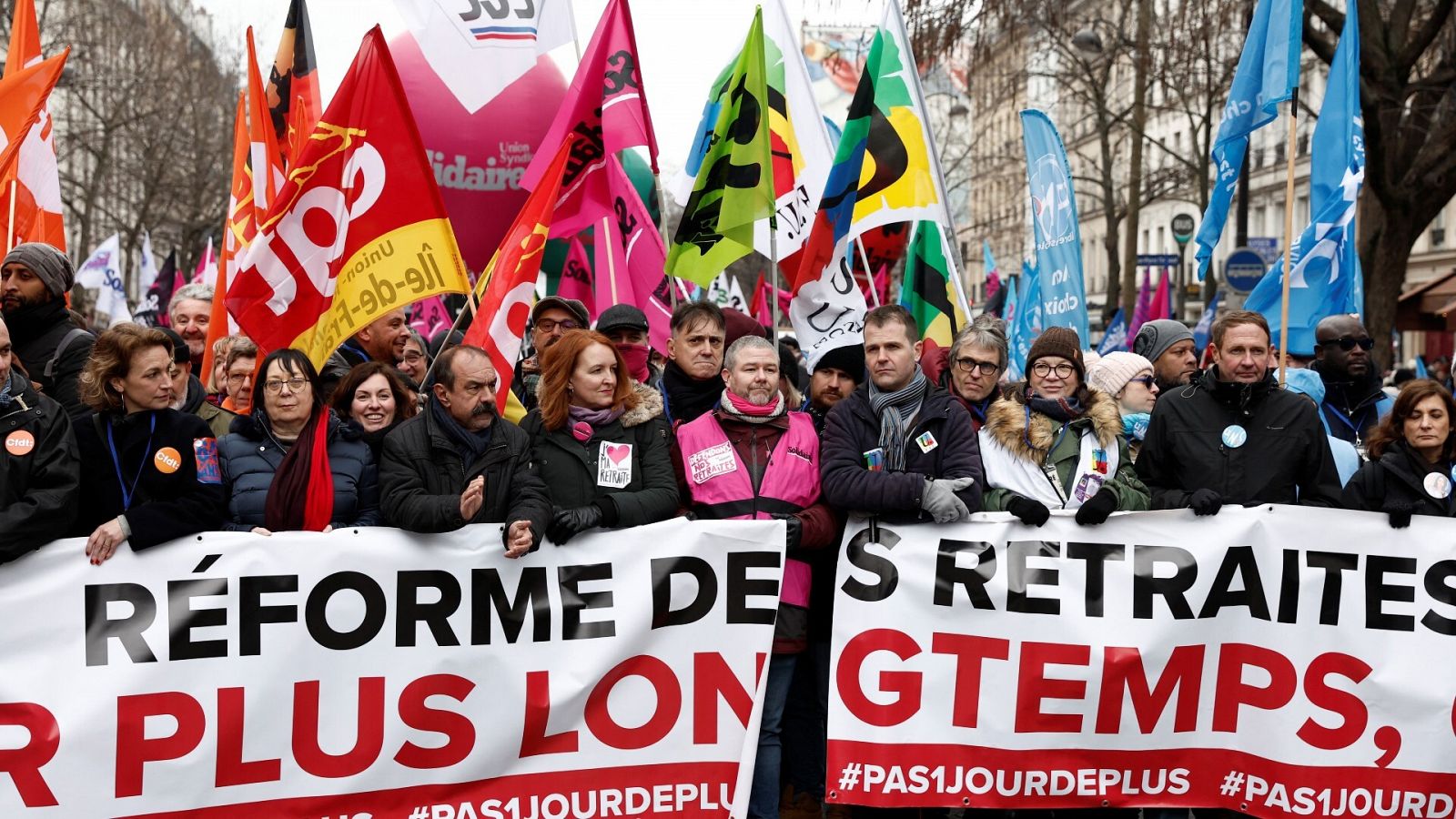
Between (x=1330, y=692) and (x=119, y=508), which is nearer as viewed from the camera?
(x=119, y=508)

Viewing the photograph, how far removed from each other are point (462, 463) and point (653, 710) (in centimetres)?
108

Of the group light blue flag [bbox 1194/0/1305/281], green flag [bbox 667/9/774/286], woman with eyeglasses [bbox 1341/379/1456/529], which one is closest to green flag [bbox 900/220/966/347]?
light blue flag [bbox 1194/0/1305/281]

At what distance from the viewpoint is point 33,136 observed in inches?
319

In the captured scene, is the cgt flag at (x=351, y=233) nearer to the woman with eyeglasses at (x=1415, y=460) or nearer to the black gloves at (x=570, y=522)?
the black gloves at (x=570, y=522)

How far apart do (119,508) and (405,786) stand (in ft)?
4.27

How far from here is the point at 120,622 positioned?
484 centimetres

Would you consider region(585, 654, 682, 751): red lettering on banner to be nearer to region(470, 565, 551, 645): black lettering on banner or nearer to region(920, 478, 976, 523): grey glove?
region(470, 565, 551, 645): black lettering on banner

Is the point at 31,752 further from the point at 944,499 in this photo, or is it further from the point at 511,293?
the point at 944,499

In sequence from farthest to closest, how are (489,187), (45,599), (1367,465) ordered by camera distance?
(489,187)
(1367,465)
(45,599)

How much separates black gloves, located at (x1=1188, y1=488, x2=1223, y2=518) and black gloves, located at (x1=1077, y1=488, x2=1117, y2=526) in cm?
29

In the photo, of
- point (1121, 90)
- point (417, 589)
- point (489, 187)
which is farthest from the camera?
point (1121, 90)

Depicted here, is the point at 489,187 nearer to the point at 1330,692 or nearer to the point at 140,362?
the point at 140,362

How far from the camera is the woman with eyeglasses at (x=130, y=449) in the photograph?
4.80m

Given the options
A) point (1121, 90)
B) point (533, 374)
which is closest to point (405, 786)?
point (533, 374)
